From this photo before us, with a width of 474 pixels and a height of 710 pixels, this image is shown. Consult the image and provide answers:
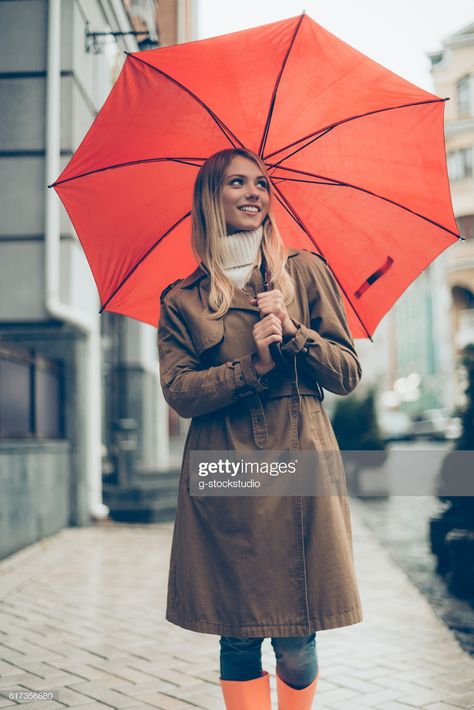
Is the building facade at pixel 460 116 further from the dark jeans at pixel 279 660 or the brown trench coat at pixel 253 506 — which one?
the dark jeans at pixel 279 660

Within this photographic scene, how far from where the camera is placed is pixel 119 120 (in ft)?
9.27

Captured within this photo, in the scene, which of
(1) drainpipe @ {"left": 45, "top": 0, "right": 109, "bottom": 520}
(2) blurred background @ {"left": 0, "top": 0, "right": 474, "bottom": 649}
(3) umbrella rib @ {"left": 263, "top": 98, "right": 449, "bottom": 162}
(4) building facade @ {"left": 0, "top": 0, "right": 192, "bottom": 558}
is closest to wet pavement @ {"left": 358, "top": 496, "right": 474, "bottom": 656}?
(2) blurred background @ {"left": 0, "top": 0, "right": 474, "bottom": 649}

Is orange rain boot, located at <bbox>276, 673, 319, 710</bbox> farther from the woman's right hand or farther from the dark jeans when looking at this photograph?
the woman's right hand

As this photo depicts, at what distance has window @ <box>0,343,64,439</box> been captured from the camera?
7.21m

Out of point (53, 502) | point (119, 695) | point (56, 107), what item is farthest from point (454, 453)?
point (56, 107)

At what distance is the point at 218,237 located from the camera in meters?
2.50

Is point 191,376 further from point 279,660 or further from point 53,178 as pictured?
point 53,178

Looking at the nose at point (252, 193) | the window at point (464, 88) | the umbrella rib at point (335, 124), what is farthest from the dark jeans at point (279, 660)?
the window at point (464, 88)

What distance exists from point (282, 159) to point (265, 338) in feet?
2.96

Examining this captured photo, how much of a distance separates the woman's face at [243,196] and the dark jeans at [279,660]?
4.08ft

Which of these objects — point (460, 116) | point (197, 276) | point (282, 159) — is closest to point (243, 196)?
point (197, 276)

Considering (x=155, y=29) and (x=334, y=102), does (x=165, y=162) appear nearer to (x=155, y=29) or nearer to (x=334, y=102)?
(x=334, y=102)

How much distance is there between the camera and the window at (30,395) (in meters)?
7.21

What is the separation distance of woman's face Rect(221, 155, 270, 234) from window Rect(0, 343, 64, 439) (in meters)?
5.04
